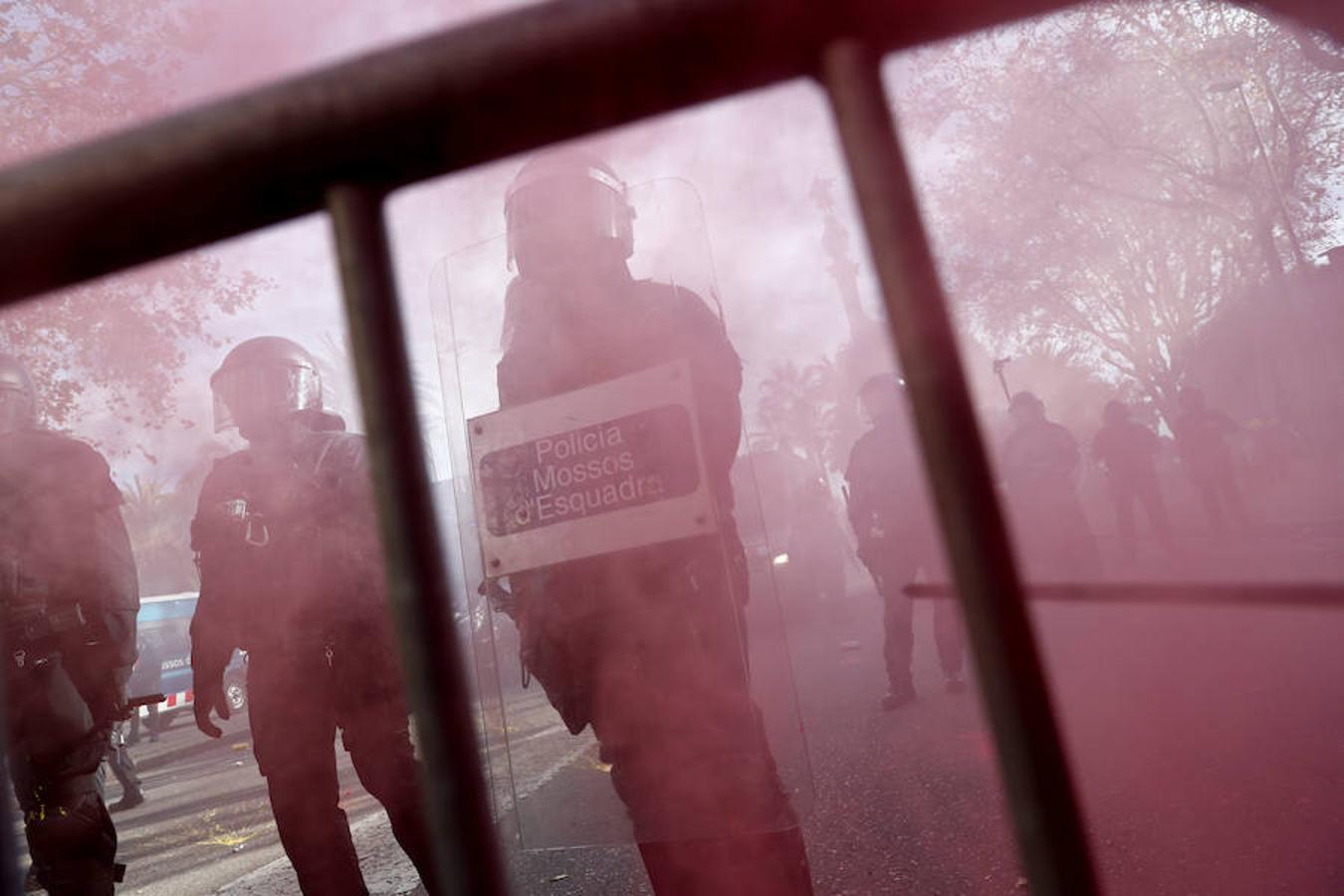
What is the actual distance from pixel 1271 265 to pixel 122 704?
17.0 m

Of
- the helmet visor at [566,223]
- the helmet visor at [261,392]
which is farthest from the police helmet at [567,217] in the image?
the helmet visor at [261,392]

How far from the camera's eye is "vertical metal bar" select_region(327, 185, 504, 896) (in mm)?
358

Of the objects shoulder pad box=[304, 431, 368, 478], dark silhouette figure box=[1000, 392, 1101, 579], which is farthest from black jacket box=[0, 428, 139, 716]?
dark silhouette figure box=[1000, 392, 1101, 579]

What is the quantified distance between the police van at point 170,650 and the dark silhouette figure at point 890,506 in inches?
576

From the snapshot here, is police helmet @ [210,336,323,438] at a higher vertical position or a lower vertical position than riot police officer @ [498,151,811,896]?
higher

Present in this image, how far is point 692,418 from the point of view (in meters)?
1.83

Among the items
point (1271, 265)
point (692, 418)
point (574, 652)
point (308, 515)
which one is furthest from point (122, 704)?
point (1271, 265)

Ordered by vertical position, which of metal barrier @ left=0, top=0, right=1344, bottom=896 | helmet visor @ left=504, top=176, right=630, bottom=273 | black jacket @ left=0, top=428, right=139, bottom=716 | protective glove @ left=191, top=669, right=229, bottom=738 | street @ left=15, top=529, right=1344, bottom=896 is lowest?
street @ left=15, top=529, right=1344, bottom=896

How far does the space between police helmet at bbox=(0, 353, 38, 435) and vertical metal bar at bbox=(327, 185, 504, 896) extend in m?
3.77

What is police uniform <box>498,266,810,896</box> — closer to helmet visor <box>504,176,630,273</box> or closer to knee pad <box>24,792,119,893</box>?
helmet visor <box>504,176,630,273</box>

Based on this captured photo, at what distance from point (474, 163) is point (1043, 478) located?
6.83 meters

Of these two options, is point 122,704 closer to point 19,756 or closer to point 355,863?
point 19,756

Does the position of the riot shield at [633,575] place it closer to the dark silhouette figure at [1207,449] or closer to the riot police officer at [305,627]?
the riot police officer at [305,627]

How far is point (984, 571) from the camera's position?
1.07 feet
